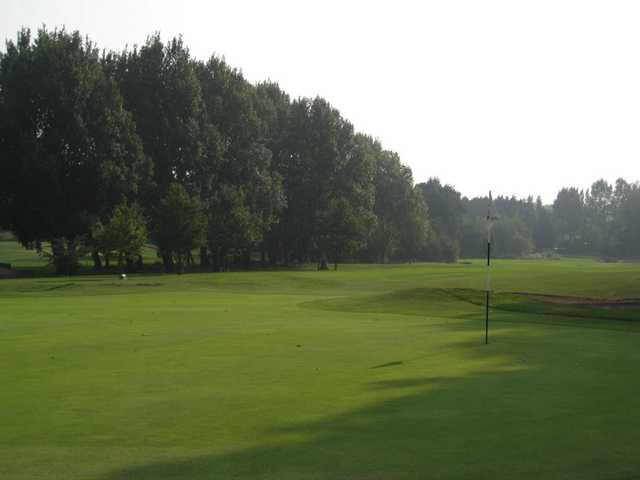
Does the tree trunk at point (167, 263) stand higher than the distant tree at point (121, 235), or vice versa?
the distant tree at point (121, 235)

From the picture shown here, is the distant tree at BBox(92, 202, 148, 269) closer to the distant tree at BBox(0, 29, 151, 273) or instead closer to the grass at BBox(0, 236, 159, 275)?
the distant tree at BBox(0, 29, 151, 273)

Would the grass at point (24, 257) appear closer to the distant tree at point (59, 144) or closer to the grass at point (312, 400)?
the distant tree at point (59, 144)

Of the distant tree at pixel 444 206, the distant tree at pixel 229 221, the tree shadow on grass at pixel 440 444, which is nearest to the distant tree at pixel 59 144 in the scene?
the distant tree at pixel 229 221

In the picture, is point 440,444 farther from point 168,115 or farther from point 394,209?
point 394,209

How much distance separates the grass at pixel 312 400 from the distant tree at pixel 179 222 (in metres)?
44.0

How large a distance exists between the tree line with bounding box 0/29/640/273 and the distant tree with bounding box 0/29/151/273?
11 cm

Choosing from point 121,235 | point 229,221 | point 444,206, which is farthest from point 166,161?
point 444,206

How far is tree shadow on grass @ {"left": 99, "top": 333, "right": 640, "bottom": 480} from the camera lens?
7820mm

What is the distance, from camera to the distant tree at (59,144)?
6650cm

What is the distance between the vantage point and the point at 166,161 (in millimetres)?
77750

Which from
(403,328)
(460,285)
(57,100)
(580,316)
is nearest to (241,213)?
(57,100)

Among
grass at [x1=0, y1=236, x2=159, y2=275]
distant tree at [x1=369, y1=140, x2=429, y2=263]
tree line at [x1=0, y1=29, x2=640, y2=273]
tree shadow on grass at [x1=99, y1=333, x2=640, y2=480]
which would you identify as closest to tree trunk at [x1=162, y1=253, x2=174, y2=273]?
tree line at [x1=0, y1=29, x2=640, y2=273]

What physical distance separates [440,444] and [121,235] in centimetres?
5686

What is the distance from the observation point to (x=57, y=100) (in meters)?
67.6
